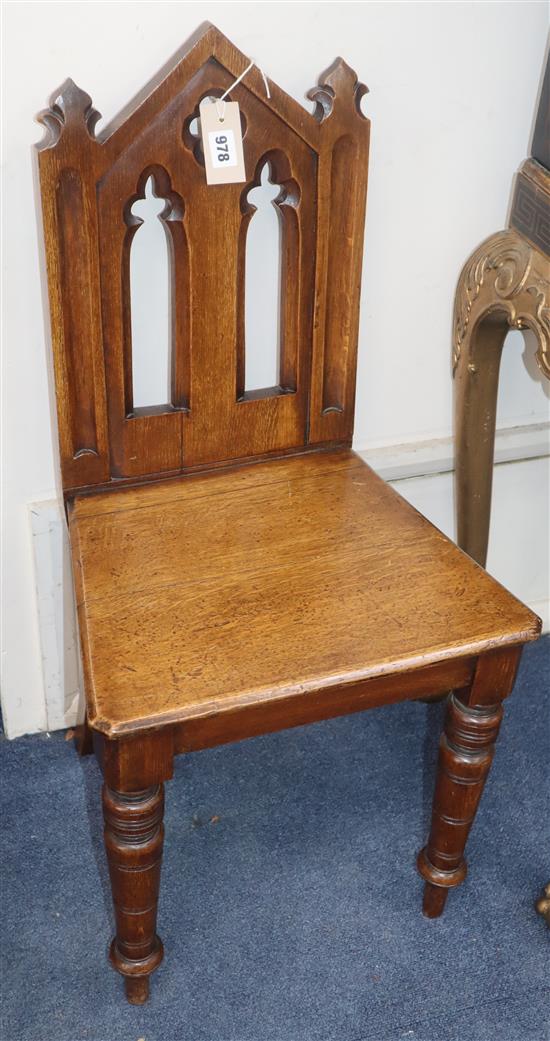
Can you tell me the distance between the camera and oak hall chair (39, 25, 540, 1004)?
1028 mm

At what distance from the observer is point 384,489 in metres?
1.30

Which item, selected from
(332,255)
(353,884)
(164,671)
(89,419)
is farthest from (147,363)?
(353,884)

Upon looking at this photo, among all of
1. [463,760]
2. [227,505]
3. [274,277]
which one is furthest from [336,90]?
[463,760]

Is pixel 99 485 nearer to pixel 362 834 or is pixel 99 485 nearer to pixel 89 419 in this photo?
pixel 89 419

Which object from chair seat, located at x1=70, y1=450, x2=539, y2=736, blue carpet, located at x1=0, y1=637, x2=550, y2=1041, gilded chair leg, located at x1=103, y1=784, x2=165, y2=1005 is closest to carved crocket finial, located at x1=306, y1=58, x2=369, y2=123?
chair seat, located at x1=70, y1=450, x2=539, y2=736

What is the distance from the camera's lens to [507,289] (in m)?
1.33

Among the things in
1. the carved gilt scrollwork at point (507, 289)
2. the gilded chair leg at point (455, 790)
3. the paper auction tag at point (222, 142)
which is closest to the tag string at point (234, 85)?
the paper auction tag at point (222, 142)

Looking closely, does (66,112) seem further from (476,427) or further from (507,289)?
(476,427)

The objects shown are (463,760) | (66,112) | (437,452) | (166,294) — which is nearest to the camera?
(66,112)

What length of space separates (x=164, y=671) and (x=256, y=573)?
0.62ft

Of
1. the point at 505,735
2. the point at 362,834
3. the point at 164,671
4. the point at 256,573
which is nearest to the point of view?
the point at 164,671

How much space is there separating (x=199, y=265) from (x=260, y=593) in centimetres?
41

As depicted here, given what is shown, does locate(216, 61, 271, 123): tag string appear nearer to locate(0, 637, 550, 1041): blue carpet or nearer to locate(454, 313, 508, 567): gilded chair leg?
locate(454, 313, 508, 567): gilded chair leg

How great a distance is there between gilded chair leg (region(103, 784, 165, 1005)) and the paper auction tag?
70cm
